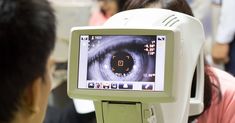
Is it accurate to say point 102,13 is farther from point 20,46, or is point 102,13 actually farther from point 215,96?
point 20,46

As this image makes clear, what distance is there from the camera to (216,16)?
287 centimetres

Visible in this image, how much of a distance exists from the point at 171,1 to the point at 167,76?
1.50 feet

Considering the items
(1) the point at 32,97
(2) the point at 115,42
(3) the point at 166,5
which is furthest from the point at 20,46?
(3) the point at 166,5

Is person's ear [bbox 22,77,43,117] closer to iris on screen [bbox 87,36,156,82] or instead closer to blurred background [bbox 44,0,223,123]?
iris on screen [bbox 87,36,156,82]

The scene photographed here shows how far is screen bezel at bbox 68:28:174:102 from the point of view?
0.94 meters

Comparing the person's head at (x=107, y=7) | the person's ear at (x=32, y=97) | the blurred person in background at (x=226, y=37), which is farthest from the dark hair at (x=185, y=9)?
the person's head at (x=107, y=7)

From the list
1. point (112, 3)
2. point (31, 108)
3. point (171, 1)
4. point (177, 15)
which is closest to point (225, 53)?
point (112, 3)

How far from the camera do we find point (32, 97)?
30.6 inches

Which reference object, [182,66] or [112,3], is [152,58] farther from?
[112,3]

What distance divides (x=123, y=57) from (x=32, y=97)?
25 centimetres

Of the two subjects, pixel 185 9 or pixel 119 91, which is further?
pixel 185 9

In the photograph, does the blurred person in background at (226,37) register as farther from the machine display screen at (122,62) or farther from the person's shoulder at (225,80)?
the machine display screen at (122,62)

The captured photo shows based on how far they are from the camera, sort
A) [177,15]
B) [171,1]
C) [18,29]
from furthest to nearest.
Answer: [171,1] < [177,15] < [18,29]

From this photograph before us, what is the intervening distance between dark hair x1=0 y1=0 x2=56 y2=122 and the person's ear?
0.01m
